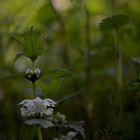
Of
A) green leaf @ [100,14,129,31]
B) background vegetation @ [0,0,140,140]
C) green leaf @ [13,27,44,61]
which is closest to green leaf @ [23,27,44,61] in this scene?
green leaf @ [13,27,44,61]

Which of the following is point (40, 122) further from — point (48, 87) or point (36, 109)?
point (48, 87)

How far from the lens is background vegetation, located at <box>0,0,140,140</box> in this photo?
912mm

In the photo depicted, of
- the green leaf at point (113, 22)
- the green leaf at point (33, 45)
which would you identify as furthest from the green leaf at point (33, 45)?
the green leaf at point (113, 22)

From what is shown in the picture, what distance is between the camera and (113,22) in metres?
0.98

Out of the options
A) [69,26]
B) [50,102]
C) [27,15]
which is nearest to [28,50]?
[50,102]

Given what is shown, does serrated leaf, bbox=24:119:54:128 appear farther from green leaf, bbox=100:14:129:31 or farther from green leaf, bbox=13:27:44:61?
green leaf, bbox=100:14:129:31

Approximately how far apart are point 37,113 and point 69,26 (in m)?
0.91

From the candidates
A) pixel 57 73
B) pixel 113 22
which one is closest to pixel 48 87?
pixel 57 73

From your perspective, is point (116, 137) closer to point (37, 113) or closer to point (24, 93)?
point (37, 113)

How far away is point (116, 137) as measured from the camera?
815 millimetres

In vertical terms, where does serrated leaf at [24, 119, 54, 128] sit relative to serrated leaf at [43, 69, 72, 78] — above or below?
below

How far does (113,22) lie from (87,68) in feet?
1.04

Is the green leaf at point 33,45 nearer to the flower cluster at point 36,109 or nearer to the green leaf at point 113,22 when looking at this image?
the flower cluster at point 36,109

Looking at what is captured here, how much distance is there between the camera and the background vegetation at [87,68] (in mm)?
912
